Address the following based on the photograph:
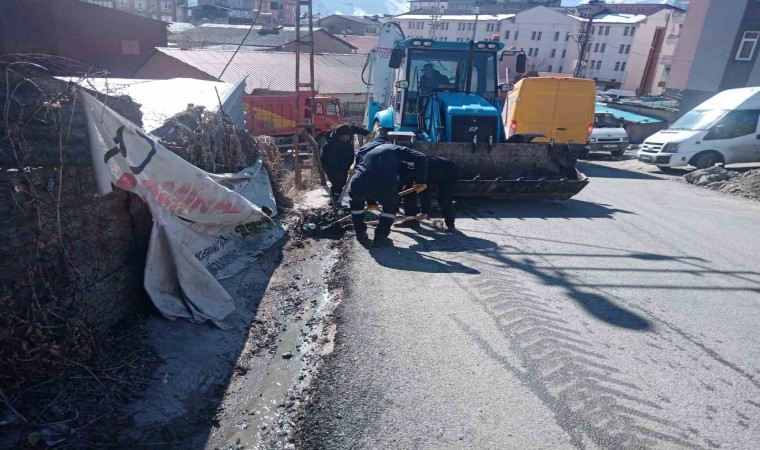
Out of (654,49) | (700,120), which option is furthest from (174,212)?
(654,49)

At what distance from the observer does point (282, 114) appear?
16.5 meters

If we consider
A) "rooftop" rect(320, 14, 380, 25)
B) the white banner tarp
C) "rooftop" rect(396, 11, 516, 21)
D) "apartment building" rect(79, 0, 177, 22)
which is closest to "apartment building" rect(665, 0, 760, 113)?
the white banner tarp

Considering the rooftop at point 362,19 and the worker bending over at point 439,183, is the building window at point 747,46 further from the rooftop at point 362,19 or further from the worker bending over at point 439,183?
the rooftop at point 362,19

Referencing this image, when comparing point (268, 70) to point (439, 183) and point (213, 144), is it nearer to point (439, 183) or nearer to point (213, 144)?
point (213, 144)

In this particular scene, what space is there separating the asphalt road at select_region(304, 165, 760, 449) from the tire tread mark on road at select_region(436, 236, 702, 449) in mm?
12

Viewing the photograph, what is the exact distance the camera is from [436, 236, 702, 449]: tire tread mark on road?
10.3 ft

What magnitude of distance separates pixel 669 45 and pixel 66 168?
2207 inches

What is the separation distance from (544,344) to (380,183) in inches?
118

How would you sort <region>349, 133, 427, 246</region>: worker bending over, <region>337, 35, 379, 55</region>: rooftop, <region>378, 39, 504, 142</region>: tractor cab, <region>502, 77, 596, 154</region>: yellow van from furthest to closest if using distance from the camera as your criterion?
<region>337, 35, 379, 55</region>: rooftop, <region>502, 77, 596, 154</region>: yellow van, <region>378, 39, 504, 142</region>: tractor cab, <region>349, 133, 427, 246</region>: worker bending over

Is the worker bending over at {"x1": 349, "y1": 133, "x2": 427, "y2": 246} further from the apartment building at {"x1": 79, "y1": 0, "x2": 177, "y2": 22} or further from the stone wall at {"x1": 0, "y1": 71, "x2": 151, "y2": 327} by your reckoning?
the apartment building at {"x1": 79, "y1": 0, "x2": 177, "y2": 22}

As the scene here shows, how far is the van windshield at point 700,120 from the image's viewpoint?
14.0 metres

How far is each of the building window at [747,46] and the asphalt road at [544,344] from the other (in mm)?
23872

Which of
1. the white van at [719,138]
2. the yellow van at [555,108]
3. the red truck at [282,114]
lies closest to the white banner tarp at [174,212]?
the yellow van at [555,108]

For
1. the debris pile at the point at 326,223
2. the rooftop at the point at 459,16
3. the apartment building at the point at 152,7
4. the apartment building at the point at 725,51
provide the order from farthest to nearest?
the rooftop at the point at 459,16 → the apartment building at the point at 152,7 → the apartment building at the point at 725,51 → the debris pile at the point at 326,223
